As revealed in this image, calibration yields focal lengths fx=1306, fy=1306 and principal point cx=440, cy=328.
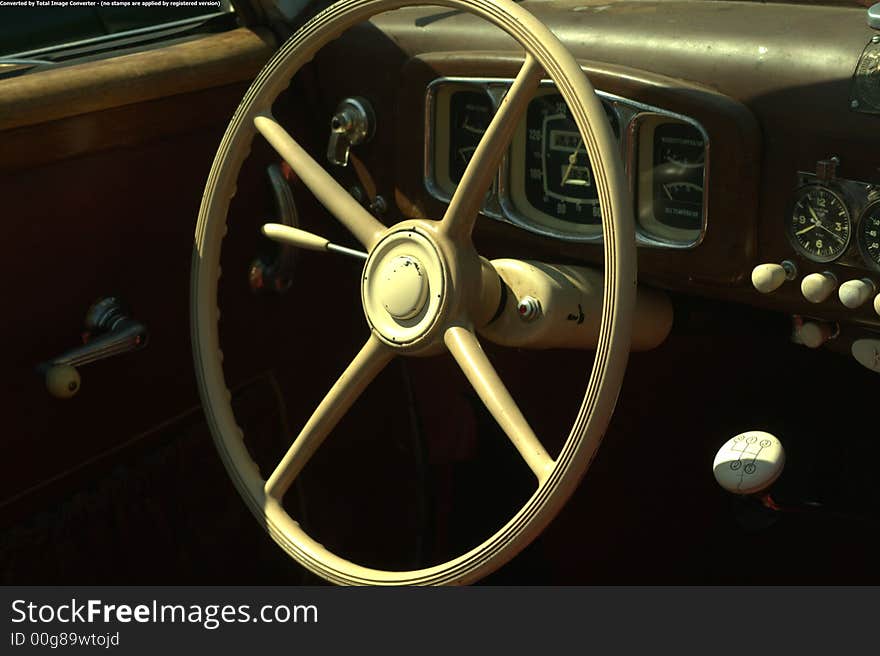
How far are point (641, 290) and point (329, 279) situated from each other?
2.10 ft

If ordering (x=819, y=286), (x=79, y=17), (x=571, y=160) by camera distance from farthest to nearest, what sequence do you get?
(x=79, y=17) → (x=571, y=160) → (x=819, y=286)

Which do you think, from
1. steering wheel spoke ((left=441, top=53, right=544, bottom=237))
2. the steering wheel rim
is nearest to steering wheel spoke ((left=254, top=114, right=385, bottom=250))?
the steering wheel rim

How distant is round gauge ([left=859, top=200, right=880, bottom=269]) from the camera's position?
1.60 metres

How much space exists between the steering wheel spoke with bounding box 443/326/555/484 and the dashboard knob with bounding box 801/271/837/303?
0.41 m

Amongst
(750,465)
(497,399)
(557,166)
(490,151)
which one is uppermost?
(490,151)

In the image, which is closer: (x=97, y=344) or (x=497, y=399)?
(x=497, y=399)

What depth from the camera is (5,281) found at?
71.4 inches

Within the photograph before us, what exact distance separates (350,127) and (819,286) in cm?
81

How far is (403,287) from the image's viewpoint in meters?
1.63

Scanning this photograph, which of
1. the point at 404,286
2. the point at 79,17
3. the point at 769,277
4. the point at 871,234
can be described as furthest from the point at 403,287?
the point at 79,17

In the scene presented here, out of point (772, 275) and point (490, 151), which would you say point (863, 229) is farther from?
point (490, 151)

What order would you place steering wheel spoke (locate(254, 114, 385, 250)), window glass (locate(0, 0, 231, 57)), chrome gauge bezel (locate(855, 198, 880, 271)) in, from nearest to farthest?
chrome gauge bezel (locate(855, 198, 880, 271))
steering wheel spoke (locate(254, 114, 385, 250))
window glass (locate(0, 0, 231, 57))

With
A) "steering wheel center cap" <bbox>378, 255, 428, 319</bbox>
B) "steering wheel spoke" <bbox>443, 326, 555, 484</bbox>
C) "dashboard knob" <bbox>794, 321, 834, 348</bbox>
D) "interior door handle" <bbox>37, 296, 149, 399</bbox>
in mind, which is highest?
"steering wheel center cap" <bbox>378, 255, 428, 319</bbox>

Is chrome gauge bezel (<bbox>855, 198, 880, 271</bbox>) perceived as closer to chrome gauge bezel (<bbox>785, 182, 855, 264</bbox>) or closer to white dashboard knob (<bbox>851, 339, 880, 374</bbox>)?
chrome gauge bezel (<bbox>785, 182, 855, 264</bbox>)
